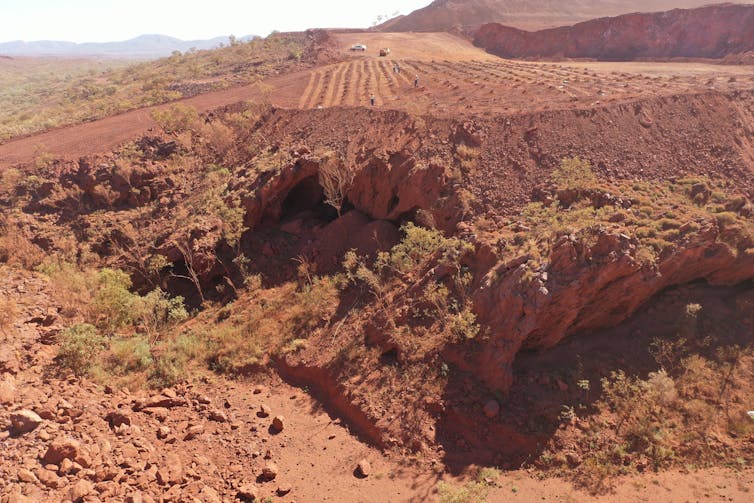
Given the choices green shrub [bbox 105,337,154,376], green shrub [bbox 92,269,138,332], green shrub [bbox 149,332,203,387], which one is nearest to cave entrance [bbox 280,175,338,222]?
green shrub [bbox 92,269,138,332]

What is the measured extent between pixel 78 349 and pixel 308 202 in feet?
57.1

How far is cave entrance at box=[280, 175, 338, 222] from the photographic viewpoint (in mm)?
29609

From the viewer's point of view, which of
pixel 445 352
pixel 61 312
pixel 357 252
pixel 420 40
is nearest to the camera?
pixel 445 352

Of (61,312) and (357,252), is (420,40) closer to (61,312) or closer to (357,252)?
(357,252)

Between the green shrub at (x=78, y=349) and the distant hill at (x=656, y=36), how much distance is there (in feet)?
192

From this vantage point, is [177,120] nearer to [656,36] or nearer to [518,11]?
[656,36]

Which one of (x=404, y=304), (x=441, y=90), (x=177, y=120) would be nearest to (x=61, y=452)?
(x=404, y=304)

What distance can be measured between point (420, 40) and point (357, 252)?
51304 mm

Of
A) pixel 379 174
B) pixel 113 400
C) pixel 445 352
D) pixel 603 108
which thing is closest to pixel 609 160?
pixel 603 108

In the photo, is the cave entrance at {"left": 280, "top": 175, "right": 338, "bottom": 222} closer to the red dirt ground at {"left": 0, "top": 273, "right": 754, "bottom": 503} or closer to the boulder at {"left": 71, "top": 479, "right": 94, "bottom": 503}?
the red dirt ground at {"left": 0, "top": 273, "right": 754, "bottom": 503}

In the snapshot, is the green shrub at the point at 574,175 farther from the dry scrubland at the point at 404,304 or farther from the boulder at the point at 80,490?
the boulder at the point at 80,490

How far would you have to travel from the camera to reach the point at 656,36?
48219 millimetres

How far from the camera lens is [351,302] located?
22297 mm

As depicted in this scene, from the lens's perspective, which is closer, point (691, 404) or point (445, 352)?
point (691, 404)
